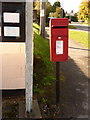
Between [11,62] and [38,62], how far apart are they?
2.41 meters

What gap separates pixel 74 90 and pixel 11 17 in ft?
7.66

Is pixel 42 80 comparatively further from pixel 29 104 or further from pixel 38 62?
pixel 29 104

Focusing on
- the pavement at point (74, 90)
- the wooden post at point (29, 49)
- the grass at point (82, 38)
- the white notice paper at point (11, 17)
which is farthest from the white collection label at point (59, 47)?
the grass at point (82, 38)

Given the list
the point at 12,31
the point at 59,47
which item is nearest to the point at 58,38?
the point at 59,47

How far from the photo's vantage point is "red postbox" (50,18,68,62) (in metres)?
4.47

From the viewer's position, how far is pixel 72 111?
4609 mm

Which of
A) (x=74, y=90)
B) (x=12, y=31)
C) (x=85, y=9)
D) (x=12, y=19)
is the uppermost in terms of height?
(x=85, y=9)

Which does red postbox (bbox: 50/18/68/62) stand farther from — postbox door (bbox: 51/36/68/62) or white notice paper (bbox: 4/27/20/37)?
white notice paper (bbox: 4/27/20/37)

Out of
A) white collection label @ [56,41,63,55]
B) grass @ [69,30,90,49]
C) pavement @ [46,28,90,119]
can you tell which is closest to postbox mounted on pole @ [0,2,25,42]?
white collection label @ [56,41,63,55]

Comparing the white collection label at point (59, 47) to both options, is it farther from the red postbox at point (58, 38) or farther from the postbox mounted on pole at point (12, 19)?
the postbox mounted on pole at point (12, 19)

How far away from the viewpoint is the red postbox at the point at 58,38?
447 cm

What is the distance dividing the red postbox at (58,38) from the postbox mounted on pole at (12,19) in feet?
1.90

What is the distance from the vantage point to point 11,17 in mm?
4508

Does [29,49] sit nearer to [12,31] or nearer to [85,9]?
A: [12,31]
